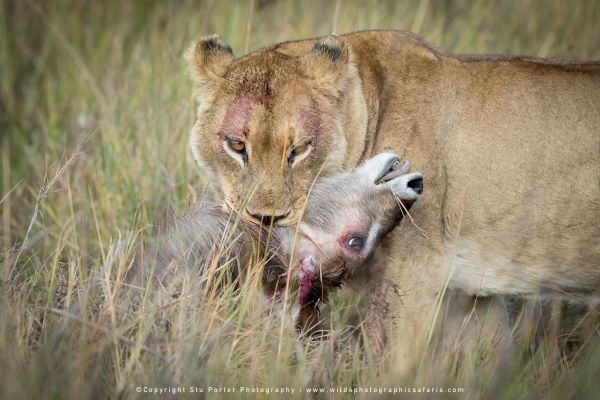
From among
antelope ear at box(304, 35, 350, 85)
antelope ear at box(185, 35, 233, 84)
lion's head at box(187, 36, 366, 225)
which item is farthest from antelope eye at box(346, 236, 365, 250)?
antelope ear at box(185, 35, 233, 84)

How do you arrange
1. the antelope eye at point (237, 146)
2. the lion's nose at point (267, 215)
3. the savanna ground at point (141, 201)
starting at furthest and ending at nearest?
the antelope eye at point (237, 146) < the lion's nose at point (267, 215) < the savanna ground at point (141, 201)

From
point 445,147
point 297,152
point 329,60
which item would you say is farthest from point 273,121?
point 445,147

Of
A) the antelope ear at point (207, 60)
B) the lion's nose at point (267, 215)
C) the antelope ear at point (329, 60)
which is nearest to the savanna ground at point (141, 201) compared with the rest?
the lion's nose at point (267, 215)

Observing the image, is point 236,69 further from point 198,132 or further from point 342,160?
point 342,160

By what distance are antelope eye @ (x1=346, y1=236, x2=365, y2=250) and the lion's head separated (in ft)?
0.98

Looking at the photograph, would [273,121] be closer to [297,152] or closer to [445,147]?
[297,152]

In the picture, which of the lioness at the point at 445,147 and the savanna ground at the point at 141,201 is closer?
the savanna ground at the point at 141,201

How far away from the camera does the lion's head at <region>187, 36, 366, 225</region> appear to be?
12.1ft

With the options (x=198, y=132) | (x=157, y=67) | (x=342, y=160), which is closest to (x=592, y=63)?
(x=342, y=160)

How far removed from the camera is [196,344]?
3137mm

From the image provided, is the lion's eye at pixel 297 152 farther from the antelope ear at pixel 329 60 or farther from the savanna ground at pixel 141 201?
the savanna ground at pixel 141 201

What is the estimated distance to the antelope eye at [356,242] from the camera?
3801 millimetres

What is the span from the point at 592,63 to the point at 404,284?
61.7 inches

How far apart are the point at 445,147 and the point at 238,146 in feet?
3.36
